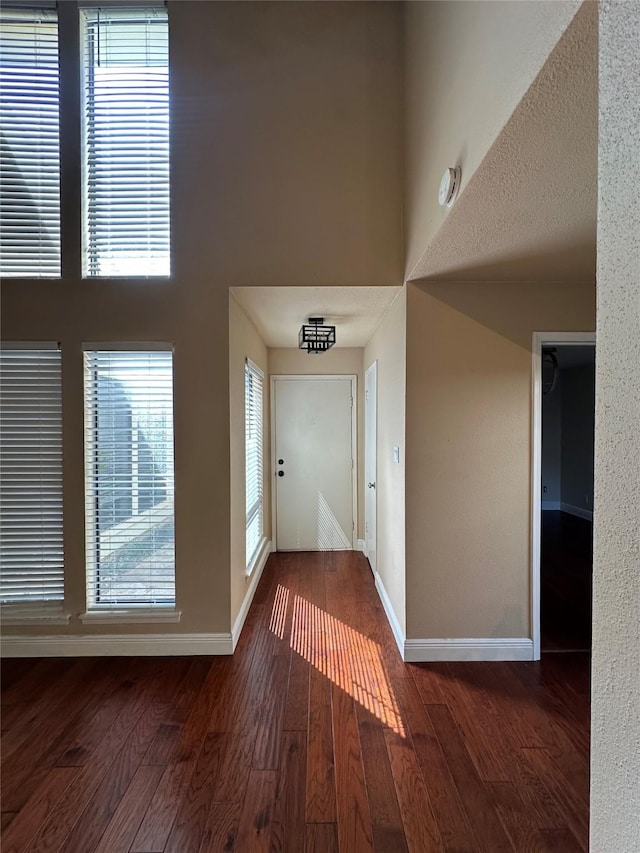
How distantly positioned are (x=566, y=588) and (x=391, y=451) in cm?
215

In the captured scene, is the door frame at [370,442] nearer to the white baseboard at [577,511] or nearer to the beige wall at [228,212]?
the beige wall at [228,212]

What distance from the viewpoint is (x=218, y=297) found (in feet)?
8.05

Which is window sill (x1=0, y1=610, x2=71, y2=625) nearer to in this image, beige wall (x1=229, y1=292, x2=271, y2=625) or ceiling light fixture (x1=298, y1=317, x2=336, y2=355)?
beige wall (x1=229, y1=292, x2=271, y2=625)

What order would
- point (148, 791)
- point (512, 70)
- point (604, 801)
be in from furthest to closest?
1. point (148, 791)
2. point (512, 70)
3. point (604, 801)

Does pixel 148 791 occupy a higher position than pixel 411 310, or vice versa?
pixel 411 310

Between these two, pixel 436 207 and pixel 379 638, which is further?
pixel 379 638

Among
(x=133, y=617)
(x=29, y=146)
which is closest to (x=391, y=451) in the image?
(x=133, y=617)

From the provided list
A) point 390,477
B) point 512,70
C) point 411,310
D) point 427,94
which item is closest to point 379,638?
point 390,477

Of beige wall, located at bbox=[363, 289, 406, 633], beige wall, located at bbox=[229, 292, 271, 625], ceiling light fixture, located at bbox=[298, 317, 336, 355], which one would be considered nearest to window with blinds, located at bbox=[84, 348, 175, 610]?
beige wall, located at bbox=[229, 292, 271, 625]

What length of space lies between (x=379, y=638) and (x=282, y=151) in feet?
10.3

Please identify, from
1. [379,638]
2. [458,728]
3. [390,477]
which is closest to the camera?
[458,728]

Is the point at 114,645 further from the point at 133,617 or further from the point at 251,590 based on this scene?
the point at 251,590

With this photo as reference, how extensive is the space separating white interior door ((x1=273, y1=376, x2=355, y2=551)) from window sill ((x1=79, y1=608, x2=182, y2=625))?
6.35 ft

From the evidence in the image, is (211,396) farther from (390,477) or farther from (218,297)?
(390,477)
